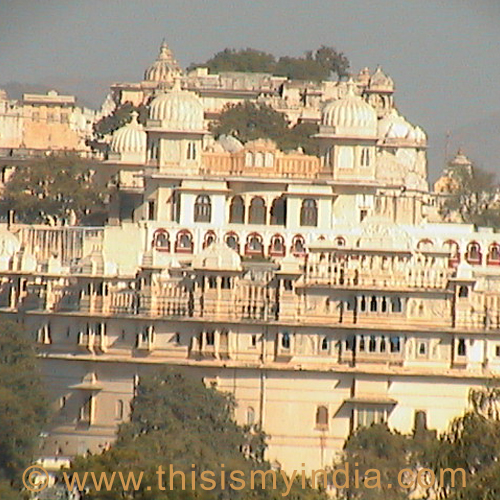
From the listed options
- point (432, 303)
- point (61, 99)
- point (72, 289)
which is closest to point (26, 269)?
point (72, 289)

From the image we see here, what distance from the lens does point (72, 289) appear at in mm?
87938

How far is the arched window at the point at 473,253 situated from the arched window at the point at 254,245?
4.36 metres

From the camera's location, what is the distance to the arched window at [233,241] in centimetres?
9281

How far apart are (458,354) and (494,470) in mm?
25872

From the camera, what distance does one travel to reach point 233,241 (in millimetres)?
93188

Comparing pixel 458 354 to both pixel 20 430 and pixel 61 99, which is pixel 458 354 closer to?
pixel 20 430

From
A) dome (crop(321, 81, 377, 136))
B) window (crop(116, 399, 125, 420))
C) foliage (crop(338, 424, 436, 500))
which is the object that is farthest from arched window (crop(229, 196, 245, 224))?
foliage (crop(338, 424, 436, 500))

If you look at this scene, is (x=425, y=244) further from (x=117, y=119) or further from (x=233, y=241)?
(x=117, y=119)

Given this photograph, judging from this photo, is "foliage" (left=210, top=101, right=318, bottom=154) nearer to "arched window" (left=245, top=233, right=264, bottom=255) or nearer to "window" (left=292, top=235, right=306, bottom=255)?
"arched window" (left=245, top=233, right=264, bottom=255)

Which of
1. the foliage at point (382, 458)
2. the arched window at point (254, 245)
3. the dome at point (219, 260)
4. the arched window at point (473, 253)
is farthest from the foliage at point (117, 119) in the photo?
the foliage at point (382, 458)

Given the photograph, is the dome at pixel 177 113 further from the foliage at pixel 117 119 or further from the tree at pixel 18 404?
the foliage at pixel 117 119

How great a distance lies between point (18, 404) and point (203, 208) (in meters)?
15.9

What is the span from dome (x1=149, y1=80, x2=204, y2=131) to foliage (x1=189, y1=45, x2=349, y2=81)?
86.2ft

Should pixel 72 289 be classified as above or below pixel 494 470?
above
